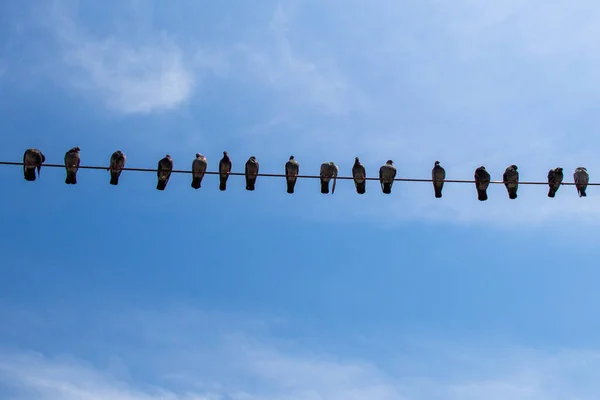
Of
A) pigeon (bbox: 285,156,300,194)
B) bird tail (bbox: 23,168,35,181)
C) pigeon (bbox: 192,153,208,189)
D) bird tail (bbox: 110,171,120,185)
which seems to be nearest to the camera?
bird tail (bbox: 23,168,35,181)

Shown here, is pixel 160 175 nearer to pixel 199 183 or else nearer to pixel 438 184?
pixel 199 183

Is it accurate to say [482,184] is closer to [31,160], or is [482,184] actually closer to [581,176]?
[581,176]

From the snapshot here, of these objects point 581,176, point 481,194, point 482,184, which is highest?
point 581,176

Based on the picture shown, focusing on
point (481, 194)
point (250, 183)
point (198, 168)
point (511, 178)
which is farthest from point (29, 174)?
point (511, 178)

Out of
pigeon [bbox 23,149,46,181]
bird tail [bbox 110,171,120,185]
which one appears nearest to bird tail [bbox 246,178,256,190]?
bird tail [bbox 110,171,120,185]

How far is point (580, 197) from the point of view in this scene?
1599 cm

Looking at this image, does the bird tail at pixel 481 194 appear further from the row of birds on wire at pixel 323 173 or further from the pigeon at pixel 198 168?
the pigeon at pixel 198 168

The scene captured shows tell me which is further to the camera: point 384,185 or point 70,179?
point 384,185

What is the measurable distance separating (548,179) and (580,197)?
1385 millimetres

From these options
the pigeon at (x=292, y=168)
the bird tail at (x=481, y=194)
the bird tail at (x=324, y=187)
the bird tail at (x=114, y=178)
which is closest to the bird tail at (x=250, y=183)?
the pigeon at (x=292, y=168)

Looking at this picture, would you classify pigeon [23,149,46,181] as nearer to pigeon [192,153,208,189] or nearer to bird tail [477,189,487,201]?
pigeon [192,153,208,189]

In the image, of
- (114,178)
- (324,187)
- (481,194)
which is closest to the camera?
(114,178)

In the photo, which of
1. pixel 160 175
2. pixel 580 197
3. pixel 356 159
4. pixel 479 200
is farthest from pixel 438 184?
pixel 160 175

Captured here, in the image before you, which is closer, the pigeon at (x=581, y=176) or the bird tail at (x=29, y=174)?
the bird tail at (x=29, y=174)
